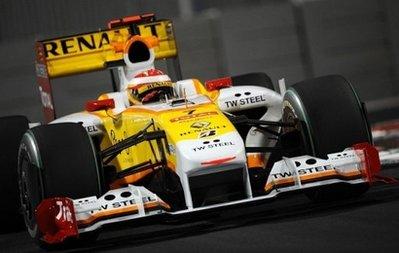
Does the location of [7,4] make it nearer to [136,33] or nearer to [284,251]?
[136,33]

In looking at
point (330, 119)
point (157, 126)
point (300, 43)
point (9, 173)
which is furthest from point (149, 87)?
point (300, 43)

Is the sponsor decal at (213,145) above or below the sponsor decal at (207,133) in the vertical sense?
below

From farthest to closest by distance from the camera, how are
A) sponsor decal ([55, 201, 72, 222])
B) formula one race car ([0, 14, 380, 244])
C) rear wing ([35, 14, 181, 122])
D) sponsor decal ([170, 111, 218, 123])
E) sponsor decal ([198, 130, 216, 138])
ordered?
rear wing ([35, 14, 181, 122]) < sponsor decal ([170, 111, 218, 123]) < sponsor decal ([198, 130, 216, 138]) < formula one race car ([0, 14, 380, 244]) < sponsor decal ([55, 201, 72, 222])

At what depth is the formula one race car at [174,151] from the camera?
9.66 meters

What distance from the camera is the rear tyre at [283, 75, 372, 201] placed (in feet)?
34.0

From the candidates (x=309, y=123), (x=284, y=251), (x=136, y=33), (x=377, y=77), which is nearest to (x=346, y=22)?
(x=377, y=77)

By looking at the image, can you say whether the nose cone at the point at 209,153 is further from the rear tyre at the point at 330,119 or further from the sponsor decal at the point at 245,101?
the sponsor decal at the point at 245,101

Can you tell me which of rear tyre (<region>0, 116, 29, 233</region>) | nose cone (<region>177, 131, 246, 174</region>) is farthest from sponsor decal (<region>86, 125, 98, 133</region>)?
nose cone (<region>177, 131, 246, 174</region>)

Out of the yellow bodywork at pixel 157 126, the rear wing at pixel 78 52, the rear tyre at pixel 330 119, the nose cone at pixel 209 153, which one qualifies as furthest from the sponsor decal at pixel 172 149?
the rear wing at pixel 78 52

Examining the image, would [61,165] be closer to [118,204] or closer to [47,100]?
[118,204]

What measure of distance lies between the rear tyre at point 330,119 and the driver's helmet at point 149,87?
140 centimetres

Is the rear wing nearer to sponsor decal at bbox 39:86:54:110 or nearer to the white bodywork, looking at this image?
sponsor decal at bbox 39:86:54:110

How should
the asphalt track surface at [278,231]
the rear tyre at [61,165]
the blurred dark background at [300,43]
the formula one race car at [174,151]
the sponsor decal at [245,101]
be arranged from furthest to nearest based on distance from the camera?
the blurred dark background at [300,43], the sponsor decal at [245,101], the rear tyre at [61,165], the formula one race car at [174,151], the asphalt track surface at [278,231]

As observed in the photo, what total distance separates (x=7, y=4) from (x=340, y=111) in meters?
9.91
